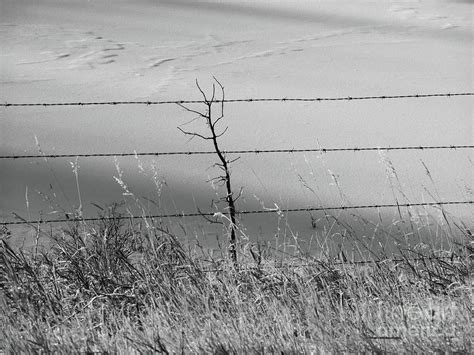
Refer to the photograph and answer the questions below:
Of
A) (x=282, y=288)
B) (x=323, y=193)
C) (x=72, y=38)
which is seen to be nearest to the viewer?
(x=282, y=288)

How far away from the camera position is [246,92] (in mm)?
11156

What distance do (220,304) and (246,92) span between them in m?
8.46

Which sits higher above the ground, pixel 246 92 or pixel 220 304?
pixel 220 304

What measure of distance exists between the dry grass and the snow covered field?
1.31ft

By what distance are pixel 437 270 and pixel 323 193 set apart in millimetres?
3620

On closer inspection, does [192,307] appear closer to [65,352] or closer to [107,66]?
[65,352]

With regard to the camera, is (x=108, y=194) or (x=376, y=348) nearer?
(x=376, y=348)

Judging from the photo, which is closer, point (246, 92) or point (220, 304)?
point (220, 304)

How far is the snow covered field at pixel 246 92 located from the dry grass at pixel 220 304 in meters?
0.40

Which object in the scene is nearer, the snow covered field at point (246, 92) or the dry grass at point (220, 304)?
the dry grass at point (220, 304)

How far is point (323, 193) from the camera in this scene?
669cm

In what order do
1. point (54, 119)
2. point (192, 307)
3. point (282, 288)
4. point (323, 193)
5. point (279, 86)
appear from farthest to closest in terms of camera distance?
1. point (279, 86)
2. point (54, 119)
3. point (323, 193)
4. point (282, 288)
5. point (192, 307)

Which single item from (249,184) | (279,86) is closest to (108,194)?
(249,184)

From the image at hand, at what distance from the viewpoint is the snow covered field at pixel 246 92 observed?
6902 millimetres
